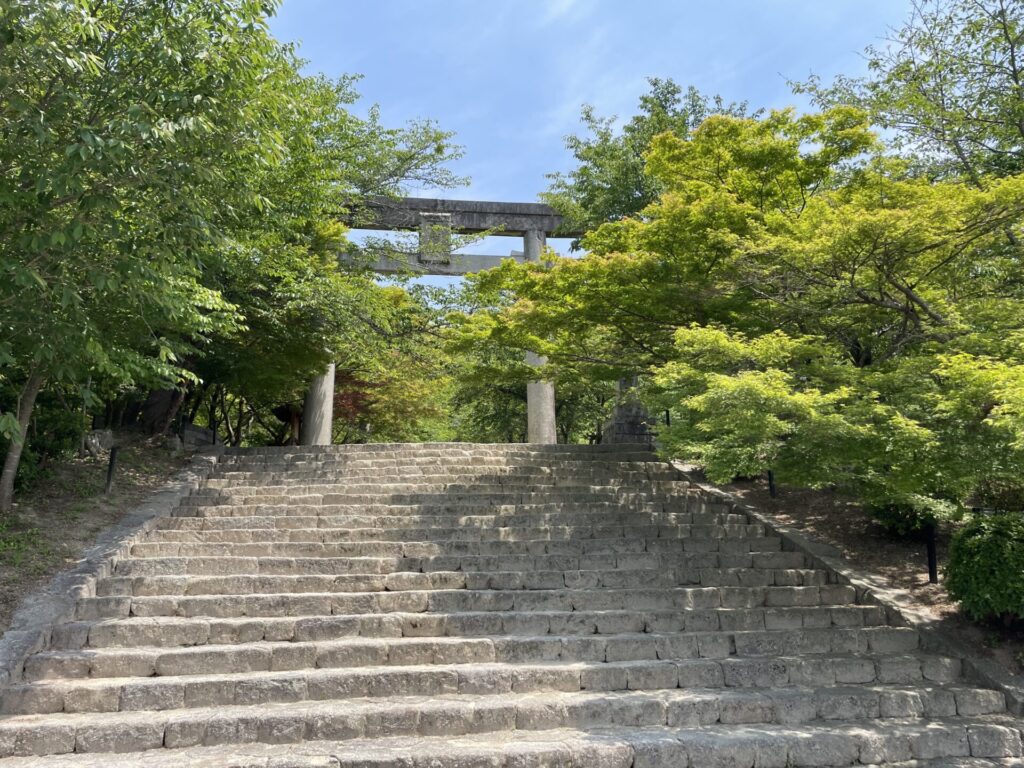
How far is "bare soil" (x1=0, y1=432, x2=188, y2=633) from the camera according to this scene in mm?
6469

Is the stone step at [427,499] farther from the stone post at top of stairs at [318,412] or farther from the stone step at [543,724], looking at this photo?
the stone post at top of stairs at [318,412]

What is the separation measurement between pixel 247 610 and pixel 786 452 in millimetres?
5218

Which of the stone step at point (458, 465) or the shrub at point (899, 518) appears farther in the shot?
the stone step at point (458, 465)

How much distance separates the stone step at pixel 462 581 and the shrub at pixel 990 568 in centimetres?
148

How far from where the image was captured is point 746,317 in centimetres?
→ 835

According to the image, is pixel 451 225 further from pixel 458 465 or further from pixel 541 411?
pixel 458 465

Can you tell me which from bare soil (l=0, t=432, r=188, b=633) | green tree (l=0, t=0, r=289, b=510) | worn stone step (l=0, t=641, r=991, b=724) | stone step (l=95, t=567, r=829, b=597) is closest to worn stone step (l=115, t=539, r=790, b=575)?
stone step (l=95, t=567, r=829, b=597)

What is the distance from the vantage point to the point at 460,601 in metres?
6.32

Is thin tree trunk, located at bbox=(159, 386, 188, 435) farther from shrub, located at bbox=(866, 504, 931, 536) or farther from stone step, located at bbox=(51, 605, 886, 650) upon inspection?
shrub, located at bbox=(866, 504, 931, 536)

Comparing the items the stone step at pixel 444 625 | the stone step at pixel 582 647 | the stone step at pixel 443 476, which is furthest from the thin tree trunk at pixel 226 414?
the stone step at pixel 582 647

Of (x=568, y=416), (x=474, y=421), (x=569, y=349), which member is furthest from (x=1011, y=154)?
(x=474, y=421)

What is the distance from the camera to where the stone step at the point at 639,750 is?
428 centimetres

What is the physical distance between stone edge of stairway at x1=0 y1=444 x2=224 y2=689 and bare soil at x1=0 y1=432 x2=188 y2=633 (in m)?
0.10

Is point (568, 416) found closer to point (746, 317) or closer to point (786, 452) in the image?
point (746, 317)
